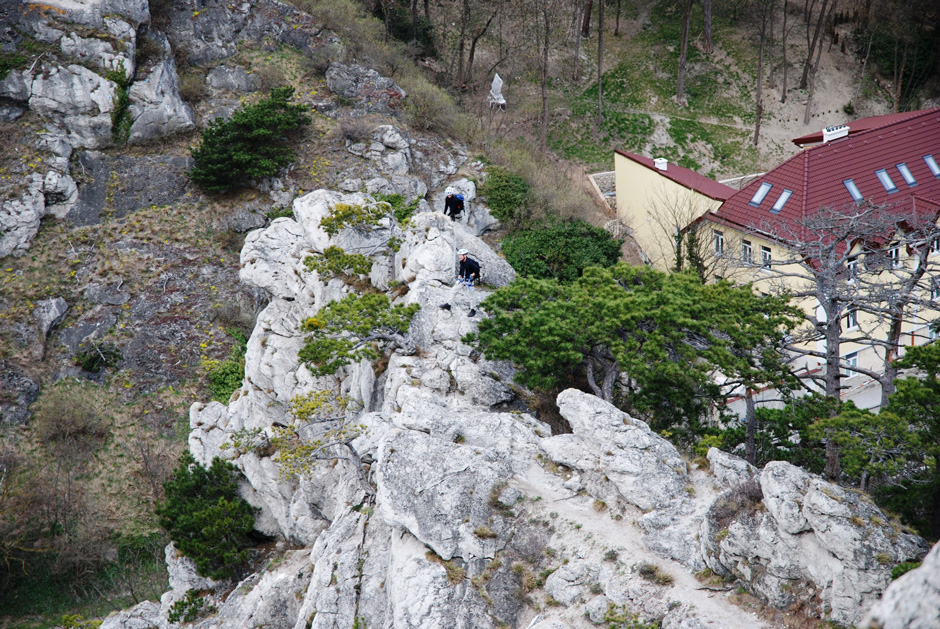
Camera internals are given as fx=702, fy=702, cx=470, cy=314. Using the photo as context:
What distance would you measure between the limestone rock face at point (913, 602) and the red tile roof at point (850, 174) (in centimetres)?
2909

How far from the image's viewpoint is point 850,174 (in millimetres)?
36031

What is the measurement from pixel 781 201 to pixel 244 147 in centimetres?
2968

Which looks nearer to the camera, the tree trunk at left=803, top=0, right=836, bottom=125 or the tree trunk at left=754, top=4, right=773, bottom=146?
the tree trunk at left=754, top=4, right=773, bottom=146

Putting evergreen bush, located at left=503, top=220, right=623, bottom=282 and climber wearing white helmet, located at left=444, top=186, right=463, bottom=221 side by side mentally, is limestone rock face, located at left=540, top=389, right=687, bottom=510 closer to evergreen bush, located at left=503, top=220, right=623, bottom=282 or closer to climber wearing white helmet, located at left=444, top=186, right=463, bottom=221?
climber wearing white helmet, located at left=444, top=186, right=463, bottom=221

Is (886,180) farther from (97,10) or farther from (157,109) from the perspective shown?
(97,10)

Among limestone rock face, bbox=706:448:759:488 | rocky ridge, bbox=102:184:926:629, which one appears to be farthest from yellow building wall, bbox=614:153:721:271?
limestone rock face, bbox=706:448:759:488

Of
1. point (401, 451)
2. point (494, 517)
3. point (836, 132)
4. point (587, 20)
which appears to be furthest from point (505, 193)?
point (587, 20)

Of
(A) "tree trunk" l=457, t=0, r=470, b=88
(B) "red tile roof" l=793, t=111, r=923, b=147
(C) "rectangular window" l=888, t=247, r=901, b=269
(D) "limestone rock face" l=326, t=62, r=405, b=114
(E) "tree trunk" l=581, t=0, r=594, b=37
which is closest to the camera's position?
(C) "rectangular window" l=888, t=247, r=901, b=269

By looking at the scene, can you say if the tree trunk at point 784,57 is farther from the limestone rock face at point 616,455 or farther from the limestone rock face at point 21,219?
the limestone rock face at point 21,219

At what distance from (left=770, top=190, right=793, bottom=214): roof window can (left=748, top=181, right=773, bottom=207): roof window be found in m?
0.87

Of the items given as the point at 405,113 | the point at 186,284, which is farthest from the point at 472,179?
the point at 186,284

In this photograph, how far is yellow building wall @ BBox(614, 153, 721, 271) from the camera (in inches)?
1558

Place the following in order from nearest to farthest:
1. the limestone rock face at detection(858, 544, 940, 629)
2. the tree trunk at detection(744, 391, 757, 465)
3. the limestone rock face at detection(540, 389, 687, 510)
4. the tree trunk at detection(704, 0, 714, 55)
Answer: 1. the limestone rock face at detection(858, 544, 940, 629)
2. the limestone rock face at detection(540, 389, 687, 510)
3. the tree trunk at detection(744, 391, 757, 465)
4. the tree trunk at detection(704, 0, 714, 55)

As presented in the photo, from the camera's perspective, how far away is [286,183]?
1629 inches
